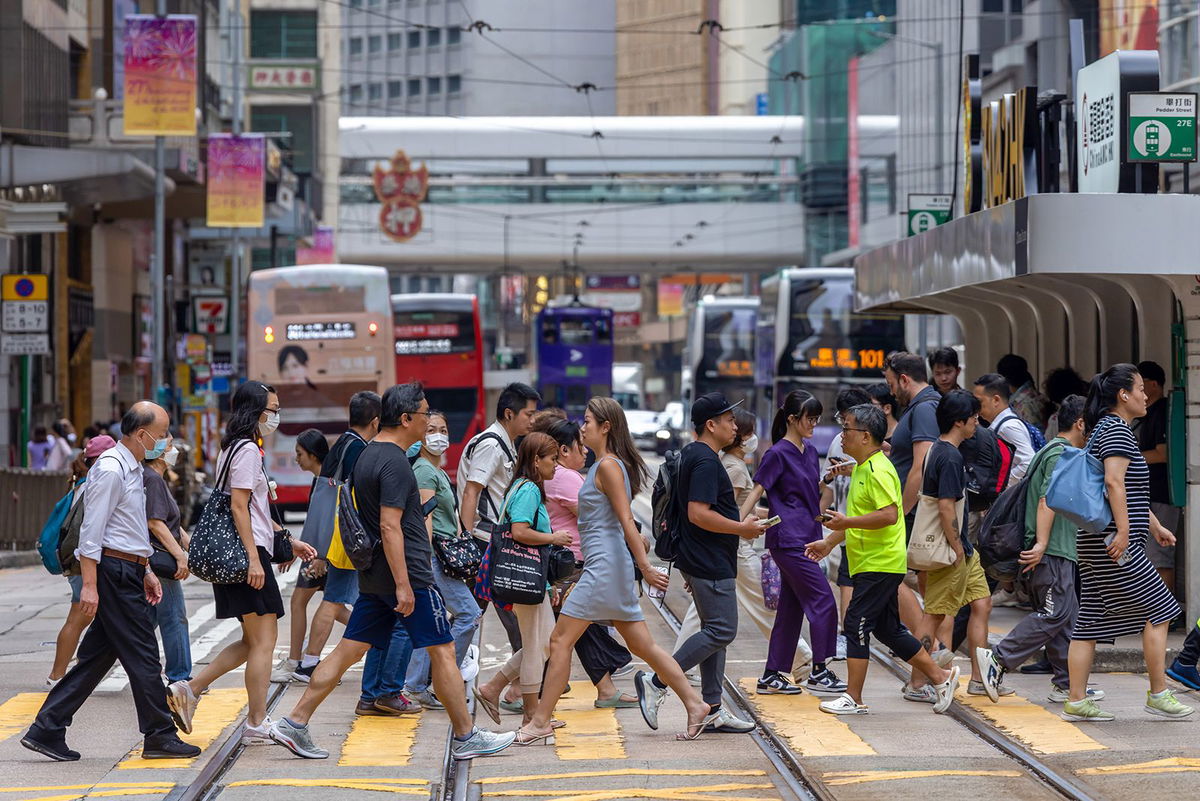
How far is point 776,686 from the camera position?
1011cm

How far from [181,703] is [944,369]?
18.9 ft

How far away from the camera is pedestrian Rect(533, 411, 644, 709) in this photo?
30.4 feet

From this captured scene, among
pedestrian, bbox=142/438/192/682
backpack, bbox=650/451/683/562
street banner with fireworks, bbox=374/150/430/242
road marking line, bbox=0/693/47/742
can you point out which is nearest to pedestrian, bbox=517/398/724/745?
backpack, bbox=650/451/683/562

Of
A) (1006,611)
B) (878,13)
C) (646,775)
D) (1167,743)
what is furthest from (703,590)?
(878,13)

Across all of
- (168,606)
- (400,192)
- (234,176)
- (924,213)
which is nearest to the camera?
(168,606)

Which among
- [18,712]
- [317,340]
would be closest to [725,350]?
[317,340]

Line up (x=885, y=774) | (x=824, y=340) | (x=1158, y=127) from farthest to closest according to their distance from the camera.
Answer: (x=824, y=340), (x=1158, y=127), (x=885, y=774)

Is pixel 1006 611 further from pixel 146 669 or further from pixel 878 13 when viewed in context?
pixel 878 13

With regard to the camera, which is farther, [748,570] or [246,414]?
[748,570]

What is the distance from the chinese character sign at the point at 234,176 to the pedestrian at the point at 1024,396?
1835cm

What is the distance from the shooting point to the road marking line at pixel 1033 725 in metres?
8.37

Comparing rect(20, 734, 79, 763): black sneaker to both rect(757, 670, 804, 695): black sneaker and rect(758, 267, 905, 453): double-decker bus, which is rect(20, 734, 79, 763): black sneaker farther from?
rect(758, 267, 905, 453): double-decker bus

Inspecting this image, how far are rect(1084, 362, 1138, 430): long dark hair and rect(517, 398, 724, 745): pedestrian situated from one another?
2.30m

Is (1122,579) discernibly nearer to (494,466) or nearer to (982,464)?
(982,464)
